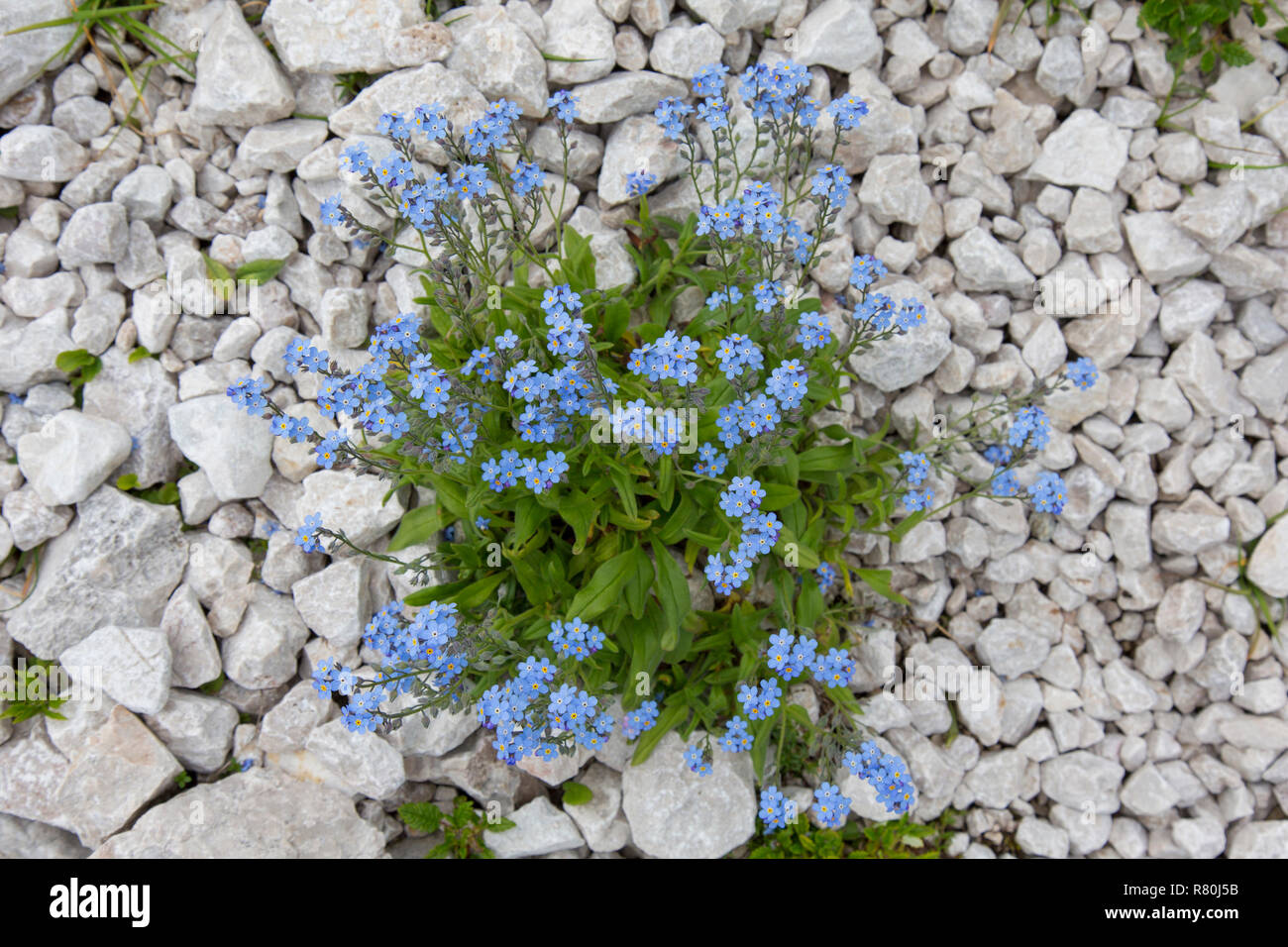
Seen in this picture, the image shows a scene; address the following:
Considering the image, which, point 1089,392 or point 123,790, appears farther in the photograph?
point 1089,392

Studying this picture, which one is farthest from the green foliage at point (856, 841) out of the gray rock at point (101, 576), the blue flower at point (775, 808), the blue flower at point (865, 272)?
the gray rock at point (101, 576)

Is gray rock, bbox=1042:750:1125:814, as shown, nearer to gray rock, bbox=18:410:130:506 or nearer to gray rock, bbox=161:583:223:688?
gray rock, bbox=161:583:223:688

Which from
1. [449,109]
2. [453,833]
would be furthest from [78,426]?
[453,833]

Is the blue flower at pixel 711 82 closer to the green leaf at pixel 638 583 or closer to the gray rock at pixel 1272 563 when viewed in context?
the green leaf at pixel 638 583

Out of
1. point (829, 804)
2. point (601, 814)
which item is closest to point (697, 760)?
point (829, 804)

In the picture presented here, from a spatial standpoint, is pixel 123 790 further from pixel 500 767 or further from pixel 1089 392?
pixel 1089 392

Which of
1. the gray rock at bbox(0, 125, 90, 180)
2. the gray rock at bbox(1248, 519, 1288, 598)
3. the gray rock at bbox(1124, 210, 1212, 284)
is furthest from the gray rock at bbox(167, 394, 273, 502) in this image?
the gray rock at bbox(1248, 519, 1288, 598)

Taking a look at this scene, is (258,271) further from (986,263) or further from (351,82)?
(986,263)
